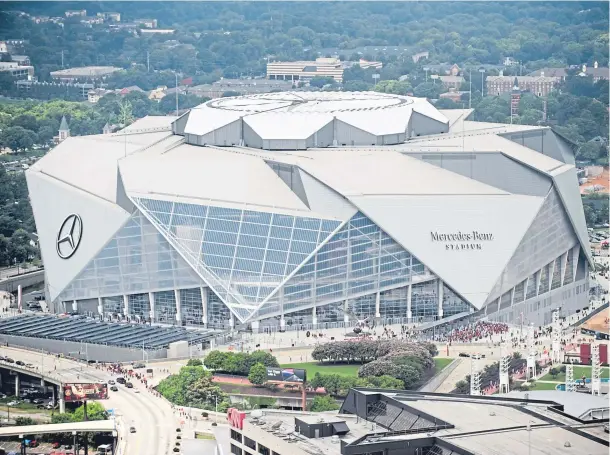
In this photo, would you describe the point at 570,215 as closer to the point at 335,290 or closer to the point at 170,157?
the point at 335,290

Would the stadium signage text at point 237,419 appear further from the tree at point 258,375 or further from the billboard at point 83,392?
the tree at point 258,375

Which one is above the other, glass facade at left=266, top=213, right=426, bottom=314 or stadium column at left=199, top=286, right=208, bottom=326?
glass facade at left=266, top=213, right=426, bottom=314

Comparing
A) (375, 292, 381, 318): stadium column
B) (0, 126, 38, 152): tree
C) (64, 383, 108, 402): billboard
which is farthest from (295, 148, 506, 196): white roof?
(0, 126, 38, 152): tree

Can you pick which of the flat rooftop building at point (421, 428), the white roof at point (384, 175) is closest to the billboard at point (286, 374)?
the white roof at point (384, 175)

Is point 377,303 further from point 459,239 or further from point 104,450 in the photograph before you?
point 104,450

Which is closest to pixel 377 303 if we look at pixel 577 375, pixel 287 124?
pixel 287 124

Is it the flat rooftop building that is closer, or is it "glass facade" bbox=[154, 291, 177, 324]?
the flat rooftop building

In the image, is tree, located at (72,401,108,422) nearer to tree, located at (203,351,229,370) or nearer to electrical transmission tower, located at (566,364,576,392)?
tree, located at (203,351,229,370)
